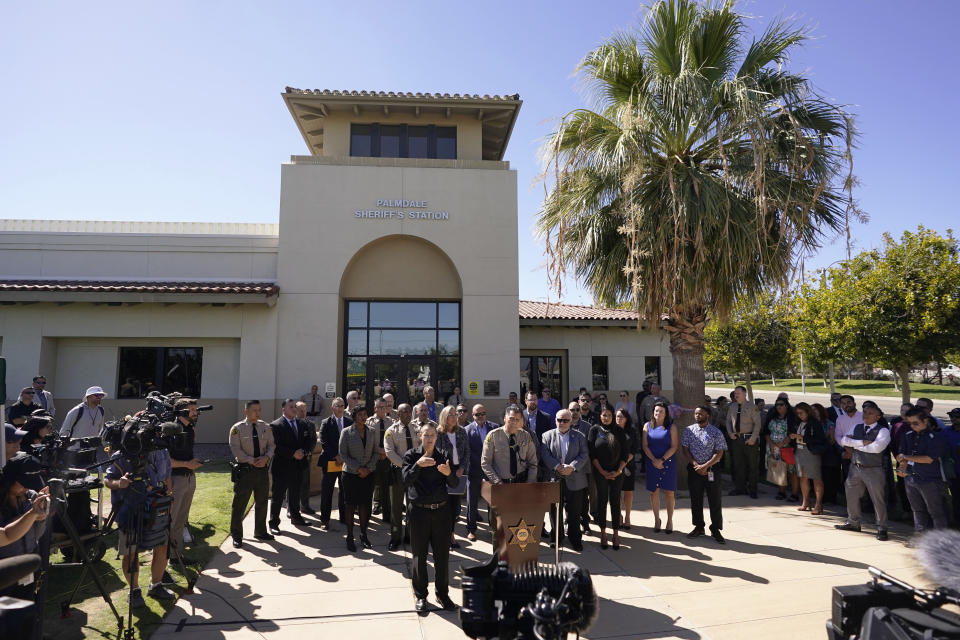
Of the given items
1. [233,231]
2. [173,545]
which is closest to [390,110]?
[233,231]

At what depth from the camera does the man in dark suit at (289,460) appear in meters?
8.11

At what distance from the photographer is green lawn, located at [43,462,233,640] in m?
4.86

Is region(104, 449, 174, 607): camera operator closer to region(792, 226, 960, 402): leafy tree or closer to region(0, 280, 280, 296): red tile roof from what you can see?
region(0, 280, 280, 296): red tile roof

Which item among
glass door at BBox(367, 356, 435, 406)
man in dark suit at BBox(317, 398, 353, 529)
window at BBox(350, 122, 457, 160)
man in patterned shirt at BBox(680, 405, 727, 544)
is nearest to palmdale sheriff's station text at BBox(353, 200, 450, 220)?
window at BBox(350, 122, 457, 160)

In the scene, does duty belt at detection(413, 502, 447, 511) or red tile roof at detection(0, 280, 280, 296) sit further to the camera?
red tile roof at detection(0, 280, 280, 296)

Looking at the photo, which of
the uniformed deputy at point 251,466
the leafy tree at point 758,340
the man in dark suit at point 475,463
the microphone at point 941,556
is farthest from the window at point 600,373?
the microphone at point 941,556

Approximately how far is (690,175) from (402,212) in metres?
7.98

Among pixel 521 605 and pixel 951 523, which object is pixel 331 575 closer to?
pixel 521 605

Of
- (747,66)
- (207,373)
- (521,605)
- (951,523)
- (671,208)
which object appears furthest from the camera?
(207,373)

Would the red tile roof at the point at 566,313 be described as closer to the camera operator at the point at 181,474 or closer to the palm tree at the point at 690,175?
the palm tree at the point at 690,175

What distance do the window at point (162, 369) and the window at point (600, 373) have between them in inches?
493

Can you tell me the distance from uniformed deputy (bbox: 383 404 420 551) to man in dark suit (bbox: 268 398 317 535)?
1765 mm

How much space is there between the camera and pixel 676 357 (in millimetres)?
10750

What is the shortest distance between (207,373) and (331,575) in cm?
1051
